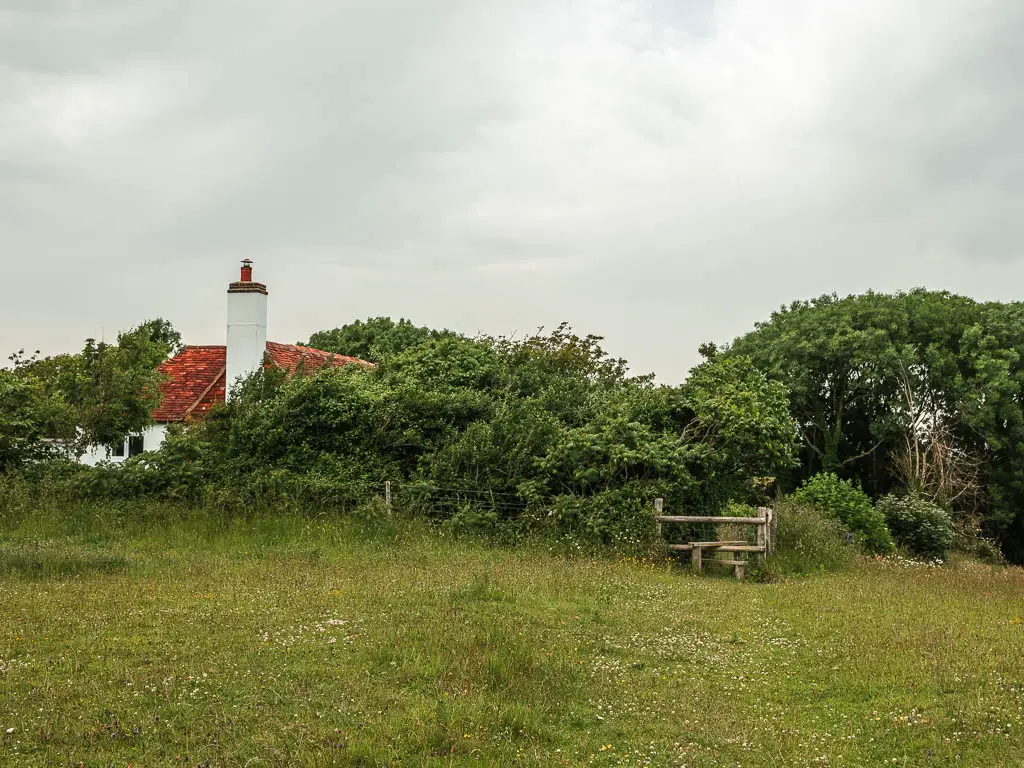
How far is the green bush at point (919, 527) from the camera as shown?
2934 centimetres

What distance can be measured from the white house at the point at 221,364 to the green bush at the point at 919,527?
17.9m

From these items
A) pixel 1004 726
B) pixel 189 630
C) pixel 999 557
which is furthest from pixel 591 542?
pixel 999 557

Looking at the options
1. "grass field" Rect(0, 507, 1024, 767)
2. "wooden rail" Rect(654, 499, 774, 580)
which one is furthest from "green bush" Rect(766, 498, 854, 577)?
"grass field" Rect(0, 507, 1024, 767)

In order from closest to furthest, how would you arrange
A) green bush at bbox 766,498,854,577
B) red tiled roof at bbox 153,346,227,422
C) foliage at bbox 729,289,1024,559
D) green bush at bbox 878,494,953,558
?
1. green bush at bbox 766,498,854,577
2. green bush at bbox 878,494,953,558
3. red tiled roof at bbox 153,346,227,422
4. foliage at bbox 729,289,1024,559

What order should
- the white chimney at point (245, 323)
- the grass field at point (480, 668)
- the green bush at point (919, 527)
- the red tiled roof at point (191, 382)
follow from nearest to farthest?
1. the grass field at point (480, 668)
2. the white chimney at point (245, 323)
3. the green bush at point (919, 527)
4. the red tiled roof at point (191, 382)

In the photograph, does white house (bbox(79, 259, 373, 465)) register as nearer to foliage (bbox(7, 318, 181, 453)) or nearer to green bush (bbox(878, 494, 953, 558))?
foliage (bbox(7, 318, 181, 453))

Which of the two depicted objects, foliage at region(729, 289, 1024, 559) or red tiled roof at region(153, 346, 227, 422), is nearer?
red tiled roof at region(153, 346, 227, 422)

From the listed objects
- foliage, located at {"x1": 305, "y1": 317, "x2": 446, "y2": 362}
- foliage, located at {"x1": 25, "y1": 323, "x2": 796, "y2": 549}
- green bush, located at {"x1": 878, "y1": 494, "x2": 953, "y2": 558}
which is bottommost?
green bush, located at {"x1": 878, "y1": 494, "x2": 953, "y2": 558}

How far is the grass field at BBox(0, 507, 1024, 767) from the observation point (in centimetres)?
725

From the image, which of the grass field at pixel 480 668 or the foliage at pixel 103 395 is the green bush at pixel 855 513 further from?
the foliage at pixel 103 395

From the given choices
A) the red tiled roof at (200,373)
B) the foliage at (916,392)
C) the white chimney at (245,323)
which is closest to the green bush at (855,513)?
the foliage at (916,392)

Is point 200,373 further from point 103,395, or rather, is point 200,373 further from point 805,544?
point 805,544

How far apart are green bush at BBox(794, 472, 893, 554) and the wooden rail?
6959 millimetres

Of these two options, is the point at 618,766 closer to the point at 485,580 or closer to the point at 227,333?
the point at 485,580
